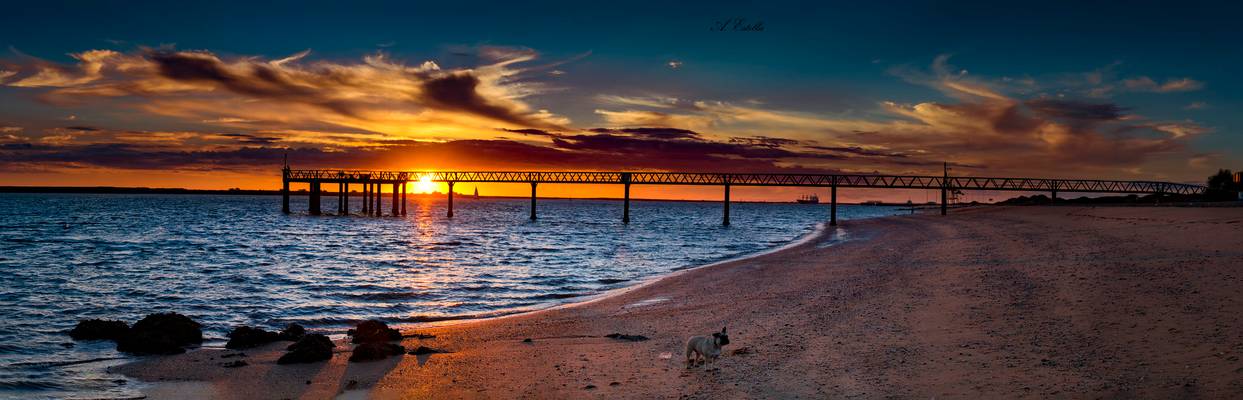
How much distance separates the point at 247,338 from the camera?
12.7 meters

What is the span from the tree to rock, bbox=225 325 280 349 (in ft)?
377

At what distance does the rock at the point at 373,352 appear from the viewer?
10984 mm

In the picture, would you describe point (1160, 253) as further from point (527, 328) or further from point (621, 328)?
point (527, 328)

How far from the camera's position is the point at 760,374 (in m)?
8.88

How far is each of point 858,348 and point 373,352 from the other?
7.15m

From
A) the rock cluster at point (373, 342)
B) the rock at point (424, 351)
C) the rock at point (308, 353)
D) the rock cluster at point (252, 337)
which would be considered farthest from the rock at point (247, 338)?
the rock at point (424, 351)

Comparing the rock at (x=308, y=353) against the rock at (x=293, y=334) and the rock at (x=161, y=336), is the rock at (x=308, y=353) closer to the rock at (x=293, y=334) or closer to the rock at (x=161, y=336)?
the rock at (x=293, y=334)

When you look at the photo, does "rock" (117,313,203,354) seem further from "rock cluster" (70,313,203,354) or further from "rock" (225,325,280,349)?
"rock" (225,325,280,349)

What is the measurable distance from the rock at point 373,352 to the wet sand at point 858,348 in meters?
Result: 0.23

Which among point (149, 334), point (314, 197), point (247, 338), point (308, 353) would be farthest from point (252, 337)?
point (314, 197)

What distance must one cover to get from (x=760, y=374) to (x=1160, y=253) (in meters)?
17.2

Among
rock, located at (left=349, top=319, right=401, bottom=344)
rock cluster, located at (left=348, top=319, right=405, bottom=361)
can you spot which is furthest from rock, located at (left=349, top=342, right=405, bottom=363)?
rock, located at (left=349, top=319, right=401, bottom=344)

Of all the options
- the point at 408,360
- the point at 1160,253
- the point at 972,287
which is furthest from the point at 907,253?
the point at 408,360

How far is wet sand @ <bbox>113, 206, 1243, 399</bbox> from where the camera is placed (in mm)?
8117
